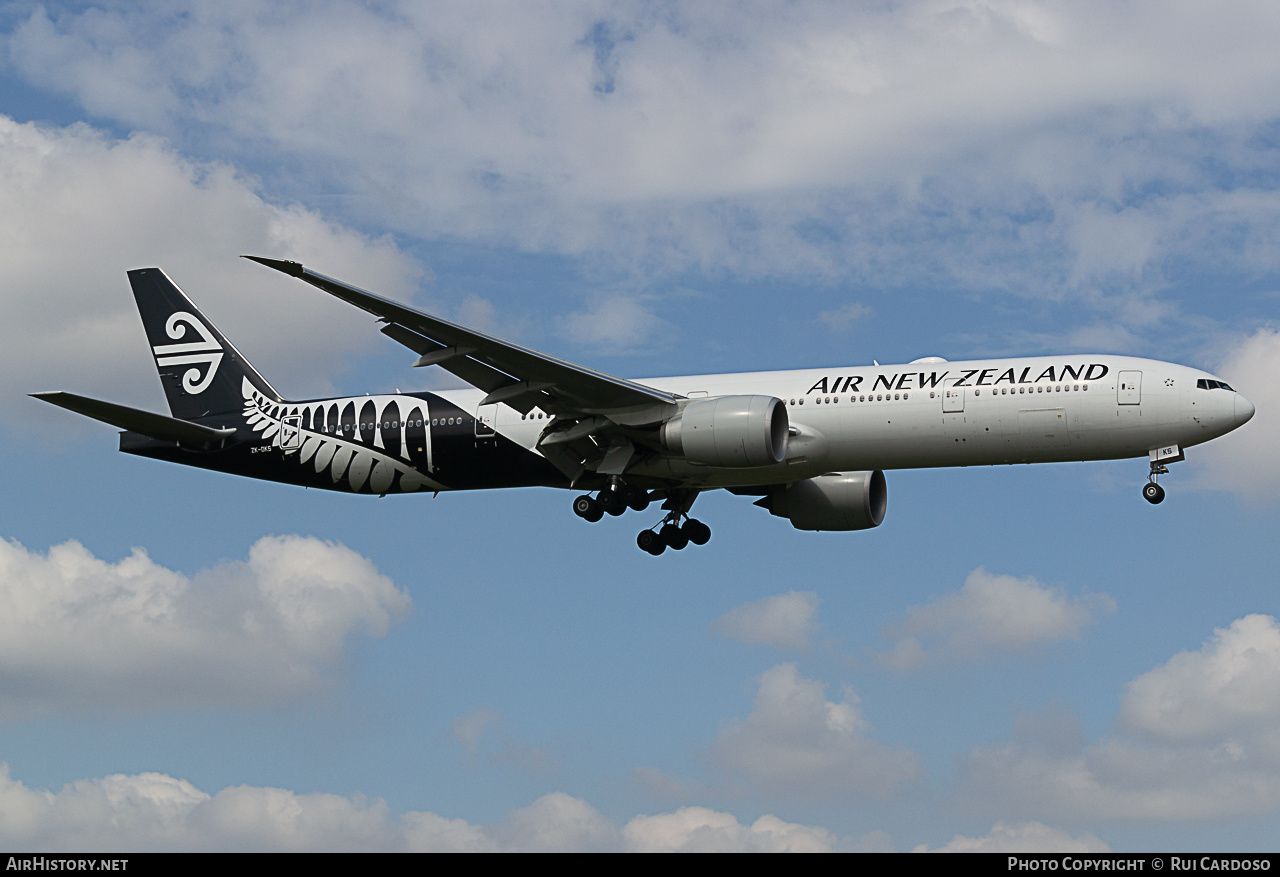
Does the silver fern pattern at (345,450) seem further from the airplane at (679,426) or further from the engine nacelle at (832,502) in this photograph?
the engine nacelle at (832,502)

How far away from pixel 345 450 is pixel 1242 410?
2354cm

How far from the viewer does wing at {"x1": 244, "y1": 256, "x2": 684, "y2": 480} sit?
33938mm

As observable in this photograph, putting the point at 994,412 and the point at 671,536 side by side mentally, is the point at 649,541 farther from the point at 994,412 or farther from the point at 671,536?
the point at 994,412

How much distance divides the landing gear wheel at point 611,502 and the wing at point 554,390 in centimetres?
75

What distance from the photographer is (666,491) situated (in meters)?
39.6

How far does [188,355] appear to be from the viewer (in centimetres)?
Result: 4434

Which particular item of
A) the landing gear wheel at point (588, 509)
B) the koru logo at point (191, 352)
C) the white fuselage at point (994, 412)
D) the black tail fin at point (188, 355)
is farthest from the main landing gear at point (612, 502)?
the koru logo at point (191, 352)

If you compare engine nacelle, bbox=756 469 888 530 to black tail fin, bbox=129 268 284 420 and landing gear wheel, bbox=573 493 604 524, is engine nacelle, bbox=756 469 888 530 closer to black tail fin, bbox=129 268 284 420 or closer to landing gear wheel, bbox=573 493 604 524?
landing gear wheel, bbox=573 493 604 524

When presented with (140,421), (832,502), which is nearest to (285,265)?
(140,421)

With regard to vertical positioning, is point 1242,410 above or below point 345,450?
below

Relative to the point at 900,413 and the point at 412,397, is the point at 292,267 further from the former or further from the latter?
the point at 900,413

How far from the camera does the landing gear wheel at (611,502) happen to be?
3741 centimetres

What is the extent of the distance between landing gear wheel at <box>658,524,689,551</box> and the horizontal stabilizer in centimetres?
1292
